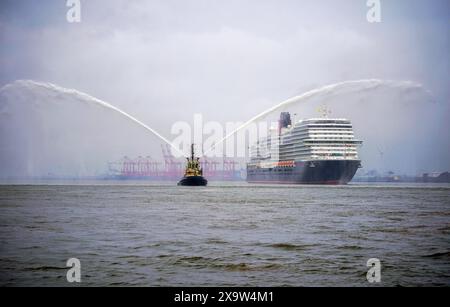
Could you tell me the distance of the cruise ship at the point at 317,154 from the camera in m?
112

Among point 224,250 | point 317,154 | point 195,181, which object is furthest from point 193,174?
point 224,250

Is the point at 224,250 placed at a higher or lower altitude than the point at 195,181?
lower

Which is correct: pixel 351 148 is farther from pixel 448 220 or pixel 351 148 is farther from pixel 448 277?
pixel 448 277

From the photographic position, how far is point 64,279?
16703 millimetres

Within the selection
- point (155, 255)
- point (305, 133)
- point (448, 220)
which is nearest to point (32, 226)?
point (155, 255)

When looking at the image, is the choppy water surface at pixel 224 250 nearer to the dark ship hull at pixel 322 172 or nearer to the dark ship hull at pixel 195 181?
the dark ship hull at pixel 322 172

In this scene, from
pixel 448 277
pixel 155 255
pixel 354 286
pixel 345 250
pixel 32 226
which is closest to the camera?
pixel 354 286

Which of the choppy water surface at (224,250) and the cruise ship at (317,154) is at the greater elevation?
the cruise ship at (317,154)

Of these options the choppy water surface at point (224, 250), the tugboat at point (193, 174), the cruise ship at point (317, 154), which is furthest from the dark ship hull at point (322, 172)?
the choppy water surface at point (224, 250)

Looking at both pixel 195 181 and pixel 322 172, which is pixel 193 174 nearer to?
pixel 195 181

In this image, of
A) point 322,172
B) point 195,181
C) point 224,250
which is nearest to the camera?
point 224,250

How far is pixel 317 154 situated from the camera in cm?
11388

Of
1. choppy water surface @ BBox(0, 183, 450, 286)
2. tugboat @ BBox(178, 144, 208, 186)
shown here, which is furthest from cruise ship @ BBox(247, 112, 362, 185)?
choppy water surface @ BBox(0, 183, 450, 286)
